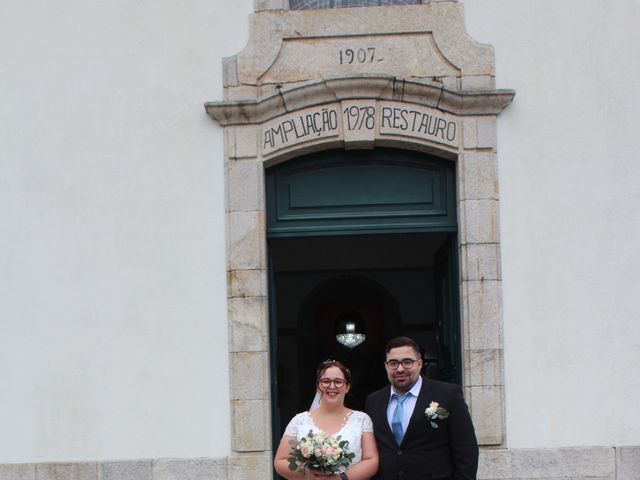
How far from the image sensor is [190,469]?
24.1 feet

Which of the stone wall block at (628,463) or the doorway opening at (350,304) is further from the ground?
the doorway opening at (350,304)

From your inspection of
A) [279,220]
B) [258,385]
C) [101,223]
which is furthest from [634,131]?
[101,223]

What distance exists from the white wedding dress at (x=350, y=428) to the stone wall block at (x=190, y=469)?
1.49 meters

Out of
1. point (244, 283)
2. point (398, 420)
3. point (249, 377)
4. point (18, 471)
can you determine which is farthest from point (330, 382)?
point (18, 471)

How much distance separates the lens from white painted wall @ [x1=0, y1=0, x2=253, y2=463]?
7422mm

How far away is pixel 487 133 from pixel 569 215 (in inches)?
30.7

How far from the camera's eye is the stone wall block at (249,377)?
24.2 ft

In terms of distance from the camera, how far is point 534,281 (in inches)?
288

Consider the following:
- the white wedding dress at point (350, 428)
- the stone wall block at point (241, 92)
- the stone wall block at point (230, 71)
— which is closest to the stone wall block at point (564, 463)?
the white wedding dress at point (350, 428)

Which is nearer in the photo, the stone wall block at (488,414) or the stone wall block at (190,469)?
the stone wall block at (488,414)

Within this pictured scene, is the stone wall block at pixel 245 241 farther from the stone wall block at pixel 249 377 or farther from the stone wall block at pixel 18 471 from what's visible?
the stone wall block at pixel 18 471

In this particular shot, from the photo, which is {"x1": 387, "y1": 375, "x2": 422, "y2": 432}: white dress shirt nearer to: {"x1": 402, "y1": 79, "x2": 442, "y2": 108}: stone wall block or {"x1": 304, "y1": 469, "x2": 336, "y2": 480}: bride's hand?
{"x1": 304, "y1": 469, "x2": 336, "y2": 480}: bride's hand

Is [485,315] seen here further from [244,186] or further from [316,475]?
[316,475]

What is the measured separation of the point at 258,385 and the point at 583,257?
2342 millimetres
